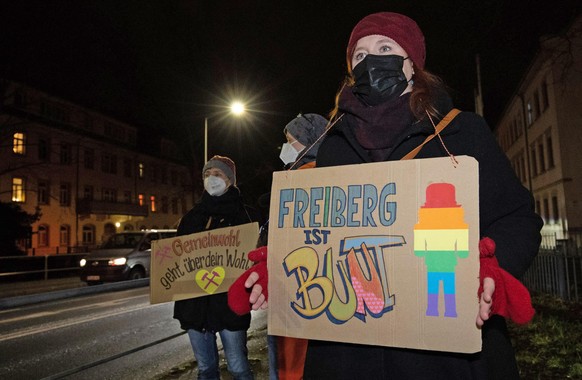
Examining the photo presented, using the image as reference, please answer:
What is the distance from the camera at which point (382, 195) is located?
1543mm

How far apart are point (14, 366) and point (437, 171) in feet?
23.6

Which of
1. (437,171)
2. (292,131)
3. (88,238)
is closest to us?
(437,171)

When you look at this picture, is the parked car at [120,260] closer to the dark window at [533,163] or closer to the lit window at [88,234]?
the lit window at [88,234]

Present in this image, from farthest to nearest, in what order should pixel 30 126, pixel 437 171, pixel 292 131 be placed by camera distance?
pixel 30 126 < pixel 292 131 < pixel 437 171

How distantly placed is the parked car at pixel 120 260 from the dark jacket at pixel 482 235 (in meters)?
16.4

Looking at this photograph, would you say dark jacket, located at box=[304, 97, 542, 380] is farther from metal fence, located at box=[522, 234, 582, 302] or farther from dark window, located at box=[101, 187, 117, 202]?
dark window, located at box=[101, 187, 117, 202]

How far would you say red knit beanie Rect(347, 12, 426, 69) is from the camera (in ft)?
6.31

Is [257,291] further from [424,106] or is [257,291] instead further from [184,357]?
[184,357]

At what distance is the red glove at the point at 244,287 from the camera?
1763 mm

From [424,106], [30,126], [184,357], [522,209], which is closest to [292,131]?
[424,106]

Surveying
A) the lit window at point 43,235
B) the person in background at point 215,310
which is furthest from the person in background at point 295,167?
the lit window at point 43,235

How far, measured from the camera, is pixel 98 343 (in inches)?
320

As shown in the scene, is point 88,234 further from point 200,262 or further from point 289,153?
point 289,153

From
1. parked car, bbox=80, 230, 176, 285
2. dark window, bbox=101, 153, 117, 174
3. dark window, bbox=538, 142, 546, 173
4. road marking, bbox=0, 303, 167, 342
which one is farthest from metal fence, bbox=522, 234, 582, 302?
dark window, bbox=101, 153, 117, 174
